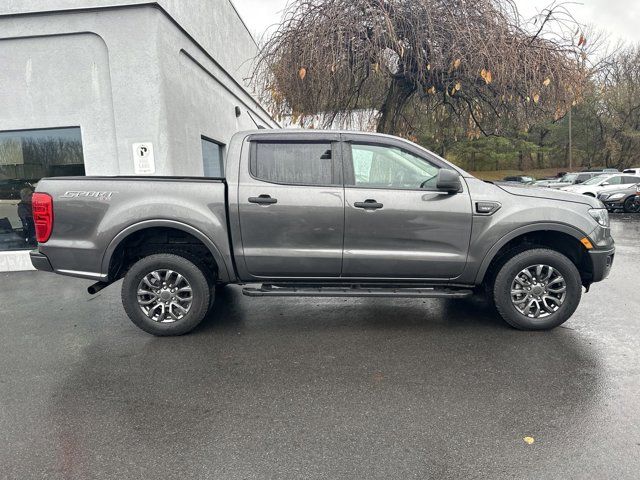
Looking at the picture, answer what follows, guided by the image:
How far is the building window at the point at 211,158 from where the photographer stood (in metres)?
10.3

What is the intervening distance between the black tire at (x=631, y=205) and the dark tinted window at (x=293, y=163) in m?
16.5

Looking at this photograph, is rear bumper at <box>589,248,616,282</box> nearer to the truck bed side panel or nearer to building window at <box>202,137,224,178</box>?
the truck bed side panel

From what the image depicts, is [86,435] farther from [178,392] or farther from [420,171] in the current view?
[420,171]

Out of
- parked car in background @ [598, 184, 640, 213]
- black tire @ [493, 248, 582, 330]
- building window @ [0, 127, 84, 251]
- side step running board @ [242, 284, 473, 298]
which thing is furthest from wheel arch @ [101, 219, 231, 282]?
parked car in background @ [598, 184, 640, 213]

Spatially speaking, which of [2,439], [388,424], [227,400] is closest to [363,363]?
[388,424]

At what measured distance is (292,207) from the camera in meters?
4.02

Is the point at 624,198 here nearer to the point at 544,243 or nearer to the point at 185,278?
the point at 544,243

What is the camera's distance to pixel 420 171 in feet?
13.5

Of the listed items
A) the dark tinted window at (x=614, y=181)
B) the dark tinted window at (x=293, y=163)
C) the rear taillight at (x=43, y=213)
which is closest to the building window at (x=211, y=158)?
the rear taillight at (x=43, y=213)

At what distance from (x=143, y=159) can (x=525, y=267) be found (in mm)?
6547

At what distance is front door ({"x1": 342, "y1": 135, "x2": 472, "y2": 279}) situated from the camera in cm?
400

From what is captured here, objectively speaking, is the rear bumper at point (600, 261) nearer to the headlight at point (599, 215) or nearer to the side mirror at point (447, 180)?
the headlight at point (599, 215)

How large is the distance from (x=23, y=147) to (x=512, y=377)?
8849 mm

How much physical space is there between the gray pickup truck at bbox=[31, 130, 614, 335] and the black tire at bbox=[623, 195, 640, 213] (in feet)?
48.2
